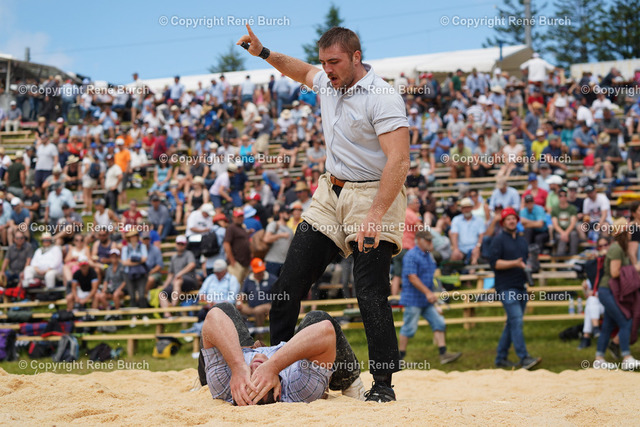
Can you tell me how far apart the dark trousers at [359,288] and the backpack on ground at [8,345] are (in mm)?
7564

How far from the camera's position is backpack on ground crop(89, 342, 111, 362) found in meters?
11.1

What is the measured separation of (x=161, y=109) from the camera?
81.0 ft

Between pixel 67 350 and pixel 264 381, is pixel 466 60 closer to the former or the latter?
pixel 67 350

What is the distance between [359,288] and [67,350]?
762cm

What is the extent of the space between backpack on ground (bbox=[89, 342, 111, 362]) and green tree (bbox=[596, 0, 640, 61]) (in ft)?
134

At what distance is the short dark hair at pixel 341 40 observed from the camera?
16.3 feet

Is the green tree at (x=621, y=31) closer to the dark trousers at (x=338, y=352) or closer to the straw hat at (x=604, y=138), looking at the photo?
the straw hat at (x=604, y=138)

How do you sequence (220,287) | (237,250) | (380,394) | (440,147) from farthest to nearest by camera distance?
(440,147)
(237,250)
(220,287)
(380,394)

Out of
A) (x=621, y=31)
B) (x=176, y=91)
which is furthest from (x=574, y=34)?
(x=176, y=91)

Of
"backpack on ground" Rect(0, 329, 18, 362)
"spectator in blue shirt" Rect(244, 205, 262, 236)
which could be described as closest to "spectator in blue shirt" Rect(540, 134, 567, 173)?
"spectator in blue shirt" Rect(244, 205, 262, 236)

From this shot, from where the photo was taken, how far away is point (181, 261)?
517 inches

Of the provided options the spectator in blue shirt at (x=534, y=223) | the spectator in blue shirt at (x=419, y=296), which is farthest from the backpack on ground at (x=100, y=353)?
the spectator in blue shirt at (x=534, y=223)

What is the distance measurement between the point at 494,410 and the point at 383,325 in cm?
93

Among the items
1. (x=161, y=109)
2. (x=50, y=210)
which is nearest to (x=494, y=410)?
(x=50, y=210)
